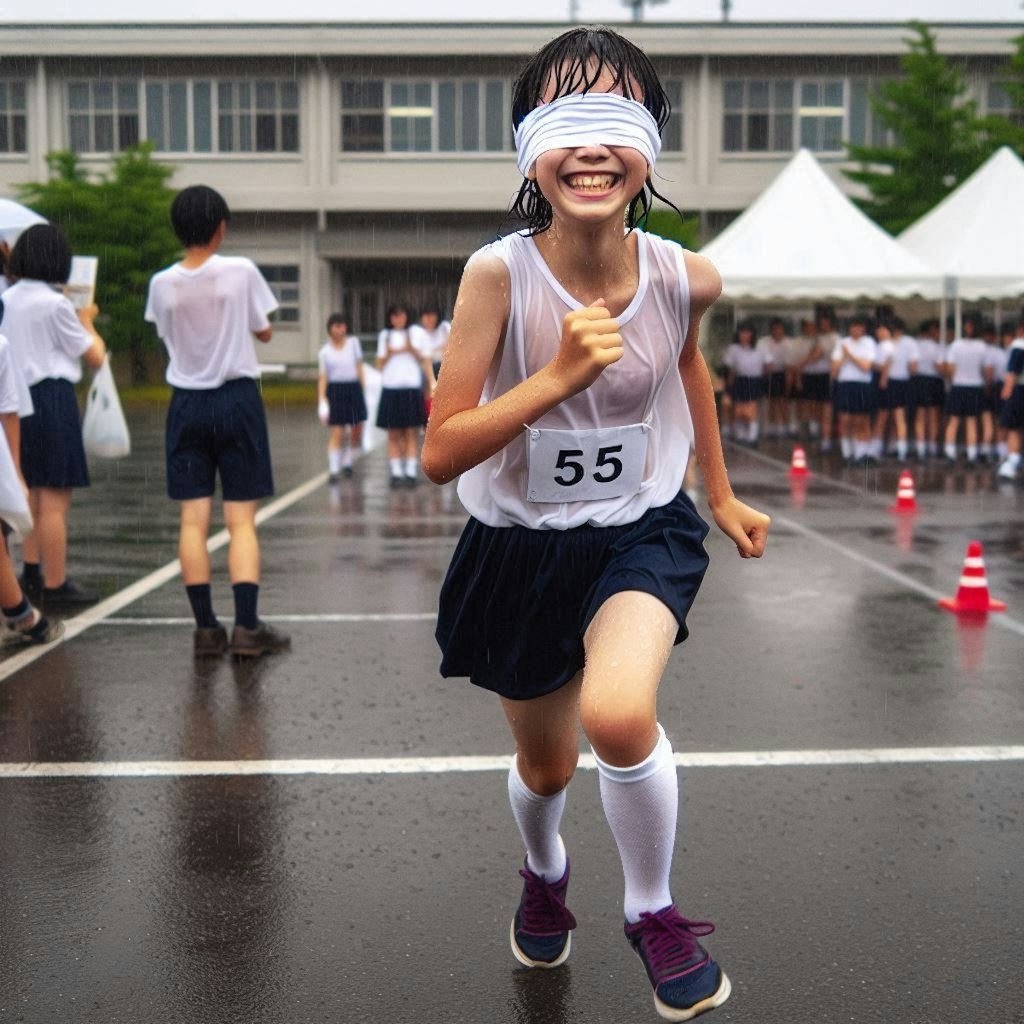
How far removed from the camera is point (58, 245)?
830 cm

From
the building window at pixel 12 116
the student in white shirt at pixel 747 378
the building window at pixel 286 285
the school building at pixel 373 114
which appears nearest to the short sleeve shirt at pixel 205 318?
the student in white shirt at pixel 747 378

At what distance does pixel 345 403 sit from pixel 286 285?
3002 cm

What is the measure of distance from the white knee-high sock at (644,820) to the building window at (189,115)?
4398 cm

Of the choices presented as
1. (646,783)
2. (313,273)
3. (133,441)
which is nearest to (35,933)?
(646,783)

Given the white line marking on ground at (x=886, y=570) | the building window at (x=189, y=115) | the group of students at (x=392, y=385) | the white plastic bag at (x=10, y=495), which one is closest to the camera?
the white plastic bag at (x=10, y=495)

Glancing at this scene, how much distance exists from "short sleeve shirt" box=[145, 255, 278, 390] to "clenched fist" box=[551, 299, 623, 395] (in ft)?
14.1

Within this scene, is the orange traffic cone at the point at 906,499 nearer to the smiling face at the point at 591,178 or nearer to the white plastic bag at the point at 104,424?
the white plastic bag at the point at 104,424

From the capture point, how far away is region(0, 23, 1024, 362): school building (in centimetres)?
4419

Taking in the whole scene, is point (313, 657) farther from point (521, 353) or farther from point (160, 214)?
point (160, 214)

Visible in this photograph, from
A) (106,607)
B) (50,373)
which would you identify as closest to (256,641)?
(106,607)

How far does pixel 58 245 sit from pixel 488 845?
5.04 m

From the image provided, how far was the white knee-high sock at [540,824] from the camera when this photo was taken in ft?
11.9

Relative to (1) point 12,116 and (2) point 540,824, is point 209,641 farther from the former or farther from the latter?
(1) point 12,116

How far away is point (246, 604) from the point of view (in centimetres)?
728
